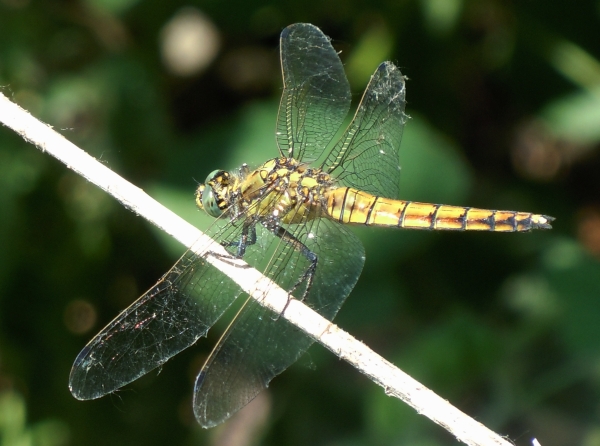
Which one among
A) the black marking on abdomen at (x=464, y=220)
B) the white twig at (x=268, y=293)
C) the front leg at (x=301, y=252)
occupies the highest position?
the white twig at (x=268, y=293)

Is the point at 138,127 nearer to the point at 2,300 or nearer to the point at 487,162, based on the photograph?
the point at 2,300

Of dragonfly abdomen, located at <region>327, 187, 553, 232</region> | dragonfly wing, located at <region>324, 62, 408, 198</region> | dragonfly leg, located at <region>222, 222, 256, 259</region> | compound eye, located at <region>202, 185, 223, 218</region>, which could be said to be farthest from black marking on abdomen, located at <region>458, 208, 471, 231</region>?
compound eye, located at <region>202, 185, 223, 218</region>

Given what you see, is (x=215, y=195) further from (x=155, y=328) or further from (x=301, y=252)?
(x=155, y=328)

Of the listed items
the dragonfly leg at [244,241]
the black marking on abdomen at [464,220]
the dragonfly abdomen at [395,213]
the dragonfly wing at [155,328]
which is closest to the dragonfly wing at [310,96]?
the dragonfly abdomen at [395,213]

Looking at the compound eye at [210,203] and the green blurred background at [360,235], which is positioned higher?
the compound eye at [210,203]

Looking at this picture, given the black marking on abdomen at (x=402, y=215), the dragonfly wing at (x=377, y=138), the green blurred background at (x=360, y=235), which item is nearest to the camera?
the black marking on abdomen at (x=402, y=215)

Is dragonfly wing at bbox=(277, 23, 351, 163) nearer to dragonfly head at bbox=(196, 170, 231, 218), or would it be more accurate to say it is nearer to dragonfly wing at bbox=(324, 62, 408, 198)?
dragonfly wing at bbox=(324, 62, 408, 198)

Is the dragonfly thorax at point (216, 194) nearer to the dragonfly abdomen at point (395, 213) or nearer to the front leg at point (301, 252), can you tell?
the front leg at point (301, 252)

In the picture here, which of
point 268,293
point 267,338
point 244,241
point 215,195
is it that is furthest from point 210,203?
point 268,293
